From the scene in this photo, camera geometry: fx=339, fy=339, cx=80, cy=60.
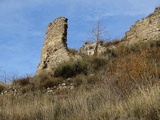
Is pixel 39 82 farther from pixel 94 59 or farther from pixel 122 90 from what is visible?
pixel 122 90

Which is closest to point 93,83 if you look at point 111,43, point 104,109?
point 104,109

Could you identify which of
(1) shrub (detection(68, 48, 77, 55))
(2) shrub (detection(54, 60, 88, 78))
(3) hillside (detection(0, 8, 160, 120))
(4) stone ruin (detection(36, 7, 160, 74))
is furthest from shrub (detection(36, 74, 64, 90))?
(1) shrub (detection(68, 48, 77, 55))

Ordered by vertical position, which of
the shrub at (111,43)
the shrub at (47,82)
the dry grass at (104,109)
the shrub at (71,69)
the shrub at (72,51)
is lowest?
the dry grass at (104,109)

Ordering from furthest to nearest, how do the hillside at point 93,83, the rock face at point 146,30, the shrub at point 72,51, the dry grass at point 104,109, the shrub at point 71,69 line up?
the shrub at point 72,51, the rock face at point 146,30, the shrub at point 71,69, the hillside at point 93,83, the dry grass at point 104,109

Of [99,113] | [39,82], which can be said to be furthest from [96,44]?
[99,113]

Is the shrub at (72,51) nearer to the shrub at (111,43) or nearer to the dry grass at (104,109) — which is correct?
the shrub at (111,43)

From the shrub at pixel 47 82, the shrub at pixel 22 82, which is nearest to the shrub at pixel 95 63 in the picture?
the shrub at pixel 47 82

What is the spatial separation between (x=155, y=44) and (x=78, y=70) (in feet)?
15.8

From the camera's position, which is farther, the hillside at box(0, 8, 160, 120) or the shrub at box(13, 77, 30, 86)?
the shrub at box(13, 77, 30, 86)

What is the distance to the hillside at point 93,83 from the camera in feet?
19.2

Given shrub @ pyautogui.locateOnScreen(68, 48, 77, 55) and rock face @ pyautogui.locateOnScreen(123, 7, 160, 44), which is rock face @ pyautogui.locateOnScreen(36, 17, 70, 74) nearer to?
shrub @ pyautogui.locateOnScreen(68, 48, 77, 55)

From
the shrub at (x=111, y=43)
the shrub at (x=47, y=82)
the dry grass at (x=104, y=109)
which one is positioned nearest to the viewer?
the dry grass at (x=104, y=109)

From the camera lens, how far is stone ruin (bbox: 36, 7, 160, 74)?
848 inches

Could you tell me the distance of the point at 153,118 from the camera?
16.1 feet
